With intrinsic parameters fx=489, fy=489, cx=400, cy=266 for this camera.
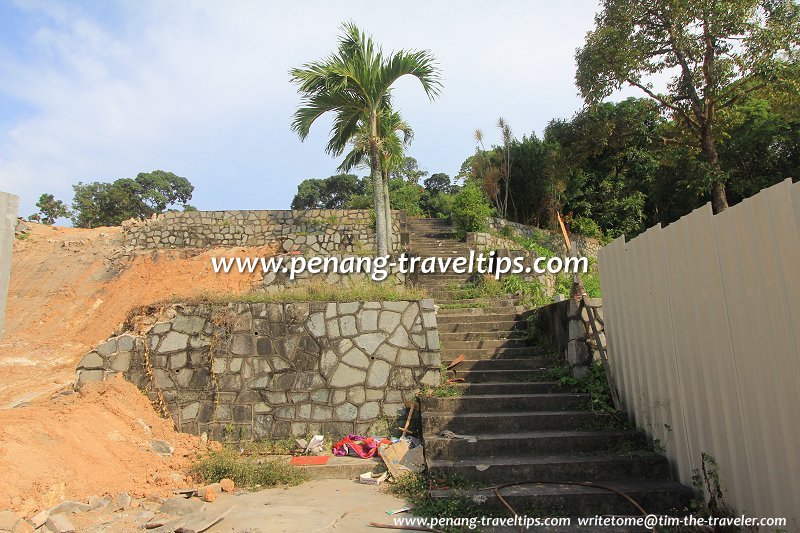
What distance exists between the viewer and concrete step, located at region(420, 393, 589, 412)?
560 cm

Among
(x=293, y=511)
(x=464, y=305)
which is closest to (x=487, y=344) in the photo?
(x=464, y=305)

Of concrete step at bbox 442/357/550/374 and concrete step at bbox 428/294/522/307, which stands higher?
concrete step at bbox 428/294/522/307

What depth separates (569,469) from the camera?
4441 mm

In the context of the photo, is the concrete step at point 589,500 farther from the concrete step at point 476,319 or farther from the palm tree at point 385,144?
the palm tree at point 385,144

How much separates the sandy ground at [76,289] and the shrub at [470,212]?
6.21 meters

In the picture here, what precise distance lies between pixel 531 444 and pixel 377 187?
7.47 metres

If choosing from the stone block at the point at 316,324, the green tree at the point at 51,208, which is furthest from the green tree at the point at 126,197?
the stone block at the point at 316,324

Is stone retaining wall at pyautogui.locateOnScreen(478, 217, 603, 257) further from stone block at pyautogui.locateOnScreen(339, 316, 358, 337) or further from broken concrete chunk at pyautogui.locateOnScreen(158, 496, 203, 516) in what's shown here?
broken concrete chunk at pyautogui.locateOnScreen(158, 496, 203, 516)

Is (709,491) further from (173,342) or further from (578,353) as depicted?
(173,342)

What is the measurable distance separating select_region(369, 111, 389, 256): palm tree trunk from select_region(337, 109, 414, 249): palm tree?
0.14 meters

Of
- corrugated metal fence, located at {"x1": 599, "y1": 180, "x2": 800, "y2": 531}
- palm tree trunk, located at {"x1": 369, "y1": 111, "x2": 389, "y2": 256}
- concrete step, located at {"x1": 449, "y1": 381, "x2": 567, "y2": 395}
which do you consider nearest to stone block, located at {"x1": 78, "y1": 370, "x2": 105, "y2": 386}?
concrete step, located at {"x1": 449, "y1": 381, "x2": 567, "y2": 395}

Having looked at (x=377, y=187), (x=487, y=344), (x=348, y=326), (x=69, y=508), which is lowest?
(x=69, y=508)

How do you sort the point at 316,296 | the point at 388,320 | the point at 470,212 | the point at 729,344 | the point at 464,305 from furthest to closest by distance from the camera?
the point at 470,212
the point at 464,305
the point at 316,296
the point at 388,320
the point at 729,344

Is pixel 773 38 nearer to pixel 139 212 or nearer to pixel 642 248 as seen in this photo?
pixel 642 248
